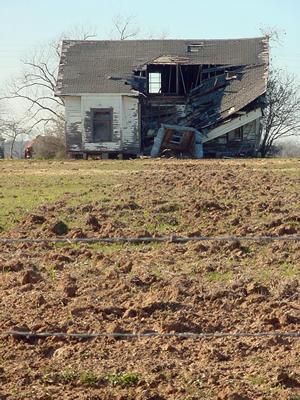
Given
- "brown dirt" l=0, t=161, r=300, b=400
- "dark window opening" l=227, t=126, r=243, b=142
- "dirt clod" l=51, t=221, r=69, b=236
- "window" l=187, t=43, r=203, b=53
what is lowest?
"brown dirt" l=0, t=161, r=300, b=400

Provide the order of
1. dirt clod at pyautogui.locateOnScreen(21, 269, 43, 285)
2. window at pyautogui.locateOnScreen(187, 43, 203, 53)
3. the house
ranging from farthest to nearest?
window at pyautogui.locateOnScreen(187, 43, 203, 53), the house, dirt clod at pyautogui.locateOnScreen(21, 269, 43, 285)

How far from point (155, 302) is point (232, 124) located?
102 feet

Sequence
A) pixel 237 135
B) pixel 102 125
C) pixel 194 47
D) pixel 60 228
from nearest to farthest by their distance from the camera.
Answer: pixel 60 228
pixel 102 125
pixel 237 135
pixel 194 47

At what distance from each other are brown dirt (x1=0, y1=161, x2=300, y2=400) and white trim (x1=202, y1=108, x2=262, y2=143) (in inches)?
865

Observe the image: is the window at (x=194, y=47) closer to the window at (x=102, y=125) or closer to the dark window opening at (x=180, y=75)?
the dark window opening at (x=180, y=75)

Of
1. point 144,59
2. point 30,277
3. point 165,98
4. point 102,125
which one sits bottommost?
point 30,277

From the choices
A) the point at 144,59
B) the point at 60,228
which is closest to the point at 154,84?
the point at 144,59

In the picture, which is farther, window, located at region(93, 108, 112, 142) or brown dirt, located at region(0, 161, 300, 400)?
window, located at region(93, 108, 112, 142)

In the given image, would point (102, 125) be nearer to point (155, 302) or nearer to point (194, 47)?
point (194, 47)

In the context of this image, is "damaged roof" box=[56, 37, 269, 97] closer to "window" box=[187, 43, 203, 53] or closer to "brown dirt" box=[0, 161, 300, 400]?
"window" box=[187, 43, 203, 53]

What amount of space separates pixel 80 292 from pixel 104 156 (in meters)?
29.4

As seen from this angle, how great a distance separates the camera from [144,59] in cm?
4428

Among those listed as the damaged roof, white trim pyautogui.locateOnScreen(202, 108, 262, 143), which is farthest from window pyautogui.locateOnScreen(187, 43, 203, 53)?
white trim pyautogui.locateOnScreen(202, 108, 262, 143)

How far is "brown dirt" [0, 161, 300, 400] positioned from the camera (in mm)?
8273
